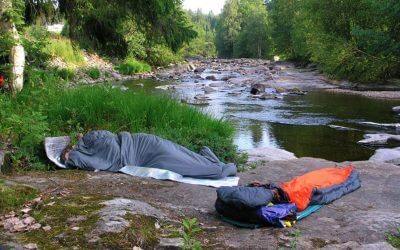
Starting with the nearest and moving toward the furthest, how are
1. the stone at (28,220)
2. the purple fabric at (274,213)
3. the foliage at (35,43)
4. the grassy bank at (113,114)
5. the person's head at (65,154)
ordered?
the stone at (28,220)
the purple fabric at (274,213)
the person's head at (65,154)
the grassy bank at (113,114)
the foliage at (35,43)

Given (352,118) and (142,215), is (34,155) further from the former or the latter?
(352,118)

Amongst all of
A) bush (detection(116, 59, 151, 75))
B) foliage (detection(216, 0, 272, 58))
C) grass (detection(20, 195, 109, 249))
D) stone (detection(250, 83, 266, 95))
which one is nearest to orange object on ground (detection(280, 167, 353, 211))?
grass (detection(20, 195, 109, 249))

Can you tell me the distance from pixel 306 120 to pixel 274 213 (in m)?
10.6

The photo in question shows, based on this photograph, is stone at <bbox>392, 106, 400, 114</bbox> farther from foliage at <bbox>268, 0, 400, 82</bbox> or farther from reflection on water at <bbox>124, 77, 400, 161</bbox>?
foliage at <bbox>268, 0, 400, 82</bbox>

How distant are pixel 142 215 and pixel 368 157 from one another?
760cm

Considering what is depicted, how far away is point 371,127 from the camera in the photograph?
13359 mm

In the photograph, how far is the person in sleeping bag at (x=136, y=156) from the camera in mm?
6180

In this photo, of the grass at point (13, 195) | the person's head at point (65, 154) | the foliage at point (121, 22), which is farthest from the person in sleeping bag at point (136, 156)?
the foliage at point (121, 22)

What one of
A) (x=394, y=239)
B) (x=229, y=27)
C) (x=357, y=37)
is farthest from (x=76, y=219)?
(x=229, y=27)

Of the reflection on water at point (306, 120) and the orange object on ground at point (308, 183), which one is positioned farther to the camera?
the reflection on water at point (306, 120)

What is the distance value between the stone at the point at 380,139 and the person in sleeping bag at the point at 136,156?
6.12 metres

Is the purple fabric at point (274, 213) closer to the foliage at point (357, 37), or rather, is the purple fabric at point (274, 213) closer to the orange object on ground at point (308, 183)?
the orange object on ground at point (308, 183)

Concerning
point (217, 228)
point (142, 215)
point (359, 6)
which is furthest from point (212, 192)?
point (359, 6)

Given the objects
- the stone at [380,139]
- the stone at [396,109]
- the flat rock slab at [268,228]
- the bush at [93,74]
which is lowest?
the stone at [380,139]
